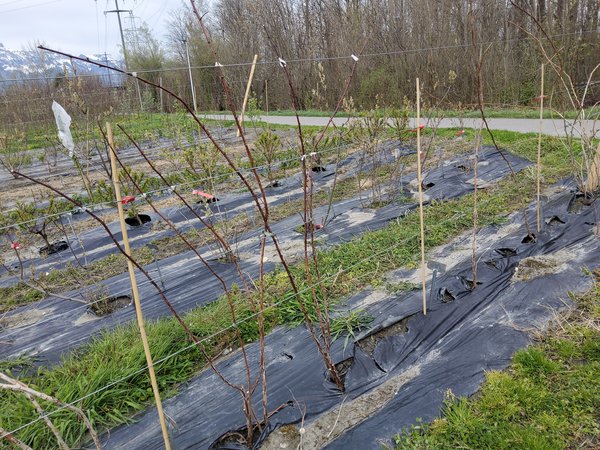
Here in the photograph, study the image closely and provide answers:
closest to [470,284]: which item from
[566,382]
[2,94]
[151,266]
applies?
[566,382]

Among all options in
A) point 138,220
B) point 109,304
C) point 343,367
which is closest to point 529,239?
point 343,367

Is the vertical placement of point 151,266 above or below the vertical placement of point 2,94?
below

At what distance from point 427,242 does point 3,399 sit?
3.19 metres

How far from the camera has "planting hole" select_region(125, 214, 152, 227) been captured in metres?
5.18

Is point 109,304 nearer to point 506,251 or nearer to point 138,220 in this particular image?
point 138,220

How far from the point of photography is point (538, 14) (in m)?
10.5

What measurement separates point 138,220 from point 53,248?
0.95 meters

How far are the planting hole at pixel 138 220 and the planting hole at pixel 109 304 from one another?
6.01 ft

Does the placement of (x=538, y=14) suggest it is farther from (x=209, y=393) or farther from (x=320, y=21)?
(x=209, y=393)

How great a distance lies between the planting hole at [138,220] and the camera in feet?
17.0

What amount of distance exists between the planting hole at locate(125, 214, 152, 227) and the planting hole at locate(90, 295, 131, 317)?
183 centimetres

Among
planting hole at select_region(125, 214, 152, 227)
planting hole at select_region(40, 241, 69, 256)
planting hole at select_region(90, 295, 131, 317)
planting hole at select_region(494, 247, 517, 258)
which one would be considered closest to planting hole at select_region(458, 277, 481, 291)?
planting hole at select_region(494, 247, 517, 258)

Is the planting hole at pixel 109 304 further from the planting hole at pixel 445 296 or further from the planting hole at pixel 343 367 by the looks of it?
the planting hole at pixel 445 296

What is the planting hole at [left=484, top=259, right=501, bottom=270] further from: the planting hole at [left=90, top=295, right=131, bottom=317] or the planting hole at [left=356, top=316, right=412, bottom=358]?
the planting hole at [left=90, top=295, right=131, bottom=317]
